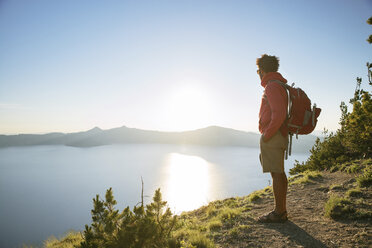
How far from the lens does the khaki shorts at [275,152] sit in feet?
9.84

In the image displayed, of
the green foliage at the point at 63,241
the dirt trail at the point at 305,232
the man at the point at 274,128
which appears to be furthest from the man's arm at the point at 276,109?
the green foliage at the point at 63,241

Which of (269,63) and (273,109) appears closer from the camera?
(273,109)

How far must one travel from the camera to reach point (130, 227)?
2.25 meters

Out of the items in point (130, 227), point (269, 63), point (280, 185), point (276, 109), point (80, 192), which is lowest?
point (80, 192)

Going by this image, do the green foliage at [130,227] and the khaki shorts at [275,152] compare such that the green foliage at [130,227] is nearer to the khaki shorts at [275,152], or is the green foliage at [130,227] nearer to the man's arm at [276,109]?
the khaki shorts at [275,152]

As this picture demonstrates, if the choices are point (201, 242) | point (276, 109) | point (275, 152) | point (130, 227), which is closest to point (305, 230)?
point (275, 152)

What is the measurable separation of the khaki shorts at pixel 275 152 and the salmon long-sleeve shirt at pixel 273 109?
0.10 m

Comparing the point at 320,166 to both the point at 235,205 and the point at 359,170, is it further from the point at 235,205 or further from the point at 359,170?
the point at 235,205

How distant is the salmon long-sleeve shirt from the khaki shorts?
0.10 metres

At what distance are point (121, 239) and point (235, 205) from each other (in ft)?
14.6

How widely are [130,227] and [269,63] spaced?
318cm

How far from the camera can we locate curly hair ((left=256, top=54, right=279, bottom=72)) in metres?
3.27

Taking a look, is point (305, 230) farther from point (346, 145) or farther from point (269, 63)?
point (346, 145)

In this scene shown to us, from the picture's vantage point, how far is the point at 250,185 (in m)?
126
